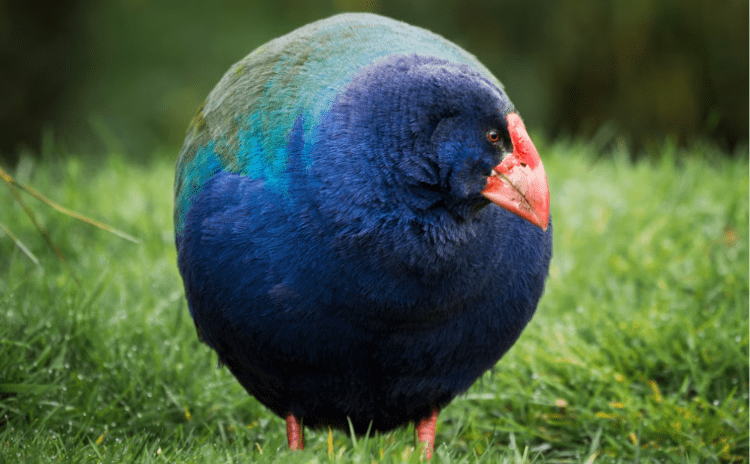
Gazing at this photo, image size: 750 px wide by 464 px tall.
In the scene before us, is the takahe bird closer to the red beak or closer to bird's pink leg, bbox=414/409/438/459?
the red beak

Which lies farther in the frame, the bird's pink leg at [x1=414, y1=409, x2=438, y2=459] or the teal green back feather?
the bird's pink leg at [x1=414, y1=409, x2=438, y2=459]

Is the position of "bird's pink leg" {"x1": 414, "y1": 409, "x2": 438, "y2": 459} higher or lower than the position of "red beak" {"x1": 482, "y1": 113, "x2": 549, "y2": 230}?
lower

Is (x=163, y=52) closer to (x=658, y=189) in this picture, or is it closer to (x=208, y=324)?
(x=658, y=189)

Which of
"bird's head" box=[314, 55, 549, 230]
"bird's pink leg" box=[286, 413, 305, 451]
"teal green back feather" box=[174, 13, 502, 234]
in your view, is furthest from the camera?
"bird's pink leg" box=[286, 413, 305, 451]

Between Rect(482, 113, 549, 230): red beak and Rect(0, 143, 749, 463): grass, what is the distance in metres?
0.62

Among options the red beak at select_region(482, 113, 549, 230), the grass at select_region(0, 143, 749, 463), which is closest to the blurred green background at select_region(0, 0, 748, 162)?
the grass at select_region(0, 143, 749, 463)

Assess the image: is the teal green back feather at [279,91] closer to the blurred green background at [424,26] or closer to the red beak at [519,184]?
the red beak at [519,184]

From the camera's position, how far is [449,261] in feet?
5.91

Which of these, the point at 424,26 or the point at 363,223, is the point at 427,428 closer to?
the point at 363,223

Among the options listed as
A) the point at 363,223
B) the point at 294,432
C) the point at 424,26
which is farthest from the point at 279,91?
the point at 424,26

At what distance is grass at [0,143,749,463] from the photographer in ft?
7.54

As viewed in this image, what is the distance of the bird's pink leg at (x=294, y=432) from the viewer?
7.36 ft

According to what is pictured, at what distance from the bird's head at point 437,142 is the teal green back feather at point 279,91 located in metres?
0.12

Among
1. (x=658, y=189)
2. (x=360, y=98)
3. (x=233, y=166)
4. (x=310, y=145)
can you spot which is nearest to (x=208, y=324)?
(x=233, y=166)
